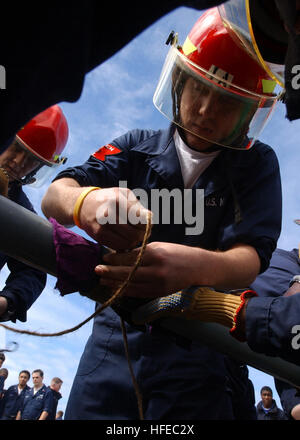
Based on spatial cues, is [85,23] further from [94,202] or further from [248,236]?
[248,236]

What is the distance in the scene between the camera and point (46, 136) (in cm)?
328

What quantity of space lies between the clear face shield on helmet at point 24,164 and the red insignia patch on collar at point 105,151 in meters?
1.40

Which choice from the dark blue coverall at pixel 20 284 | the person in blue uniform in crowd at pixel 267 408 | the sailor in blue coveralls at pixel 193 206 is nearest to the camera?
the sailor in blue coveralls at pixel 193 206

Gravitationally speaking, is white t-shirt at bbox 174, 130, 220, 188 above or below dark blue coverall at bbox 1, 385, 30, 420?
above

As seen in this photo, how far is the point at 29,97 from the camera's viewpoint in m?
0.63

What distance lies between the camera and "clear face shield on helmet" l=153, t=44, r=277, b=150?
1.59 meters

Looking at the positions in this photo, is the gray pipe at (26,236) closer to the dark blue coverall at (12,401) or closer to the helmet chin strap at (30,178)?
the helmet chin strap at (30,178)

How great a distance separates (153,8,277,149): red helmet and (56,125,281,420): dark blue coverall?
0.11 metres

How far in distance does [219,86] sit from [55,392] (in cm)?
761

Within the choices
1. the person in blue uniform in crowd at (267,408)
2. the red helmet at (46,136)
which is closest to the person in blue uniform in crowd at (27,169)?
the red helmet at (46,136)

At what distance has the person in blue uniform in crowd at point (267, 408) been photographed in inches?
224

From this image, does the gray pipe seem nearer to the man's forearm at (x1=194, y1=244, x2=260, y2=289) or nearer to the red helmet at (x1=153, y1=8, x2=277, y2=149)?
the man's forearm at (x1=194, y1=244, x2=260, y2=289)

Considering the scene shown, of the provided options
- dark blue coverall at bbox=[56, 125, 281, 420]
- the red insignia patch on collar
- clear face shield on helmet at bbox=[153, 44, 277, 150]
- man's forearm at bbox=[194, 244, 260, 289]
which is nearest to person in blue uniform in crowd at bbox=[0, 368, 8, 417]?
dark blue coverall at bbox=[56, 125, 281, 420]
